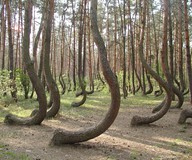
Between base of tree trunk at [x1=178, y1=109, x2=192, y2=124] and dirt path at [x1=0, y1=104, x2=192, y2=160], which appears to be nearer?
dirt path at [x1=0, y1=104, x2=192, y2=160]

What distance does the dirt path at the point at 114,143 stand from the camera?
6.74 meters

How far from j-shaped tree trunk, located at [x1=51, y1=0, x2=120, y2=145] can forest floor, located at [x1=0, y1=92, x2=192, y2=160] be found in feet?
0.81

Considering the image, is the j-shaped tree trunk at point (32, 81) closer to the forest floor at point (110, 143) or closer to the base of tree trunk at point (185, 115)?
the forest floor at point (110, 143)

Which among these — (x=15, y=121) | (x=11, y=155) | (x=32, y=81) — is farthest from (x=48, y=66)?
(x=11, y=155)

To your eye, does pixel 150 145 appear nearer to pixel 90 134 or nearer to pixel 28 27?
pixel 90 134

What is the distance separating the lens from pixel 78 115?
42.8 ft

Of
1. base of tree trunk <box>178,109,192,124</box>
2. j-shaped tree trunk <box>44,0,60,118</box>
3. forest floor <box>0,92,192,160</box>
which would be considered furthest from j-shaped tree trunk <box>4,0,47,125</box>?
base of tree trunk <box>178,109,192,124</box>

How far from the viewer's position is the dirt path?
6742 millimetres

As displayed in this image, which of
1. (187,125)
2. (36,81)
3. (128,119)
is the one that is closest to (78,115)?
(128,119)

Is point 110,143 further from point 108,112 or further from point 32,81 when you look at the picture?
point 32,81

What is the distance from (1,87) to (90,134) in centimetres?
808

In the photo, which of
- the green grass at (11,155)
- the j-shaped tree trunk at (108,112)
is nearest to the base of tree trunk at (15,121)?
the j-shaped tree trunk at (108,112)

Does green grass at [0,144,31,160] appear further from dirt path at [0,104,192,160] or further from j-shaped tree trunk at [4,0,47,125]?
j-shaped tree trunk at [4,0,47,125]

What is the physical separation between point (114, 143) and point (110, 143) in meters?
0.12
